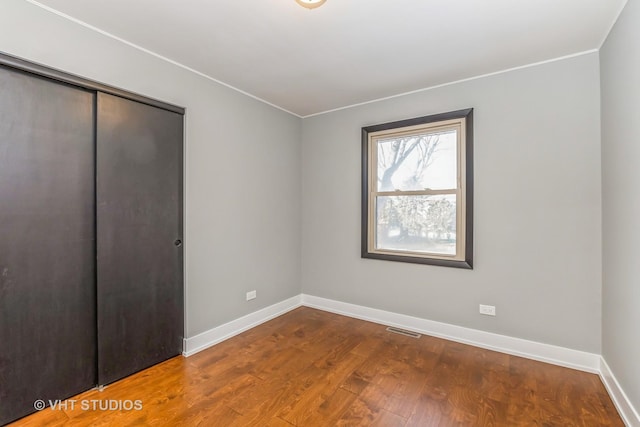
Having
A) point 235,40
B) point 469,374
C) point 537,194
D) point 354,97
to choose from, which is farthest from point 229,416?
point 354,97

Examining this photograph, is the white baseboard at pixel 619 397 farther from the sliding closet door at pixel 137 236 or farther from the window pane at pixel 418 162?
the sliding closet door at pixel 137 236

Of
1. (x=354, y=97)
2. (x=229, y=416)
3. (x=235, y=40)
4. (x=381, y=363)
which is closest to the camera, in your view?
(x=229, y=416)

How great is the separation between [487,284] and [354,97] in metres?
2.38

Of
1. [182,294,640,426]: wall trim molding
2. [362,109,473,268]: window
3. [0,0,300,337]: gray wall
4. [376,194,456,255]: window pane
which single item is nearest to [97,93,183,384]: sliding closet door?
[0,0,300,337]: gray wall

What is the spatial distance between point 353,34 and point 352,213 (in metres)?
2.00

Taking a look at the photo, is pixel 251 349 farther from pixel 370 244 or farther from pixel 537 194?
pixel 537 194

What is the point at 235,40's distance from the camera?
224cm

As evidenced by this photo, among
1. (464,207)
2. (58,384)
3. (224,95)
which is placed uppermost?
(224,95)

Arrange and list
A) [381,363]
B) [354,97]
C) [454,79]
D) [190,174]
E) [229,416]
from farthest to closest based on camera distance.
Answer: [354,97] → [454,79] → [190,174] → [381,363] → [229,416]

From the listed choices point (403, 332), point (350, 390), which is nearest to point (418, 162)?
point (403, 332)

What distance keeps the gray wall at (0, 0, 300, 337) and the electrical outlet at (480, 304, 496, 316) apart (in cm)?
220

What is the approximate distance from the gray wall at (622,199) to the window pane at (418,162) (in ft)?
3.73

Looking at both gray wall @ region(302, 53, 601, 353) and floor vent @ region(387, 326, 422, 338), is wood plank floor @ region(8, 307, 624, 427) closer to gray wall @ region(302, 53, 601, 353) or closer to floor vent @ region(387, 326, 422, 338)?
floor vent @ region(387, 326, 422, 338)

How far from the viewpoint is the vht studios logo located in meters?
1.92
